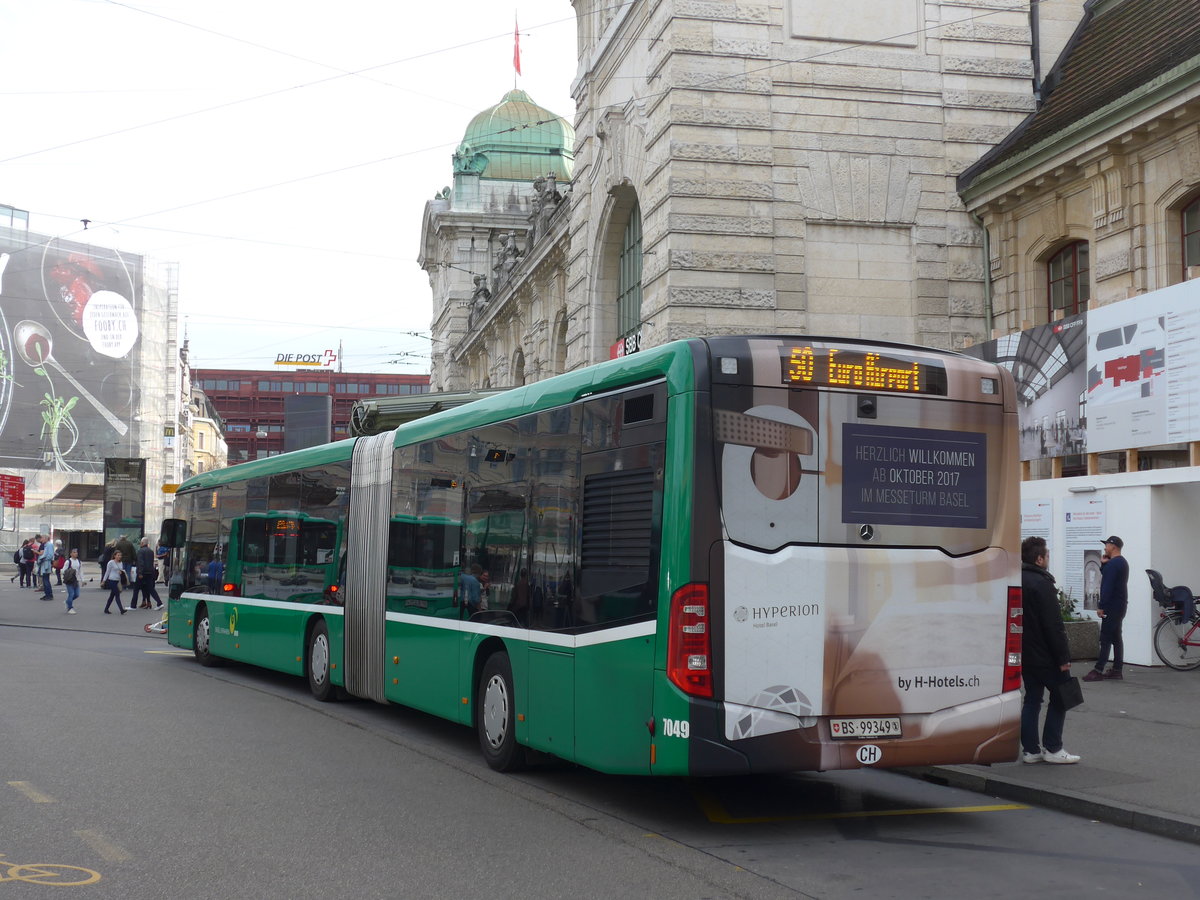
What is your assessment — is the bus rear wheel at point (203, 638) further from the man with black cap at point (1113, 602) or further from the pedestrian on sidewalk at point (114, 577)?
the pedestrian on sidewalk at point (114, 577)

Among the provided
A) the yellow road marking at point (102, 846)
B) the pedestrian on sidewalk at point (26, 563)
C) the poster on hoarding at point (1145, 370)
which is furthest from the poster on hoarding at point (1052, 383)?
the pedestrian on sidewalk at point (26, 563)

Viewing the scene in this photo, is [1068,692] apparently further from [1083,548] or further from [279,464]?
[279,464]

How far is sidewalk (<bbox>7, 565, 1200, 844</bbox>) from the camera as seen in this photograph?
8.49 metres

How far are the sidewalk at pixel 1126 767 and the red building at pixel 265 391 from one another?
143m

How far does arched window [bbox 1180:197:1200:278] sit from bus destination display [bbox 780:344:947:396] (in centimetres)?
1155

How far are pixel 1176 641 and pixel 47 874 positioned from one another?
41.5 ft

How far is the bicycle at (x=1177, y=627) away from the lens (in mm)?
15109

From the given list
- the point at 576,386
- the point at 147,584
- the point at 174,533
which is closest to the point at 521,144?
the point at 147,584

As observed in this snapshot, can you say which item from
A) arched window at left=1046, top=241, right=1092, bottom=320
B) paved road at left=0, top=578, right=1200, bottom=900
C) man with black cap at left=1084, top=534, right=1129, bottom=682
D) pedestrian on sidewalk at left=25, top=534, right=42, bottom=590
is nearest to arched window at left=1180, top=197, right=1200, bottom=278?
arched window at left=1046, top=241, right=1092, bottom=320

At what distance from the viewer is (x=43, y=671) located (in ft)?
56.5

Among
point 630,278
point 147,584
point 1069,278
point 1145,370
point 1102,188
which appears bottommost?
point 147,584

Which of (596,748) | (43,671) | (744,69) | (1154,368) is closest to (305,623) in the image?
(43,671)

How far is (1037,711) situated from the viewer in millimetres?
10406

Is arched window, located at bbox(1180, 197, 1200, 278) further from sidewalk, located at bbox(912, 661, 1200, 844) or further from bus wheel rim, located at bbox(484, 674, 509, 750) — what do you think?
bus wheel rim, located at bbox(484, 674, 509, 750)
